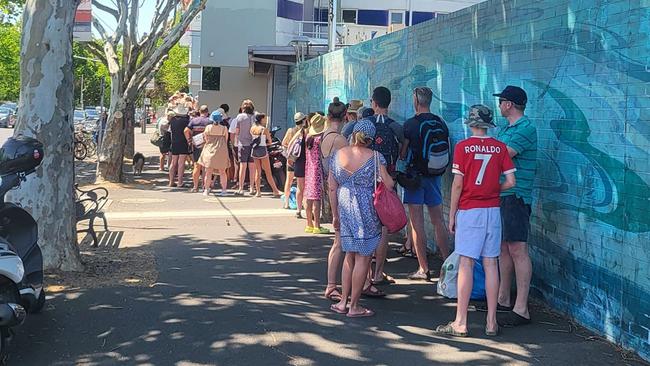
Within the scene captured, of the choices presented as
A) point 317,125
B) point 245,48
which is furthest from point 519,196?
point 245,48

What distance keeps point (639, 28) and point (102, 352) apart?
14.3ft

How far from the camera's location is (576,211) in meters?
5.48

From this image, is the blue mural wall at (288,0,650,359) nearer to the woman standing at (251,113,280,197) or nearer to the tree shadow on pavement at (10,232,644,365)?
the tree shadow on pavement at (10,232,644,365)

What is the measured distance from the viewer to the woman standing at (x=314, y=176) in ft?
30.9

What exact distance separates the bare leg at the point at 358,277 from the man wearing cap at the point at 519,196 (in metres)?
1.15

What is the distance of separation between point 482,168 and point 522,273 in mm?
1034

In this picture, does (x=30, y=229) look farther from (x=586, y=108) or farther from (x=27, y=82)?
(x=586, y=108)

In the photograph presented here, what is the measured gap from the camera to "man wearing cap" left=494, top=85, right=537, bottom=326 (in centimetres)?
551

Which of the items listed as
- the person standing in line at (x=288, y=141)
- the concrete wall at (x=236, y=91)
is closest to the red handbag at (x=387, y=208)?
the person standing in line at (x=288, y=141)

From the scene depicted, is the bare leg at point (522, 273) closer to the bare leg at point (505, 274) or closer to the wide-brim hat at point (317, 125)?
the bare leg at point (505, 274)

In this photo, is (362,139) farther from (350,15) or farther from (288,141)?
(350,15)

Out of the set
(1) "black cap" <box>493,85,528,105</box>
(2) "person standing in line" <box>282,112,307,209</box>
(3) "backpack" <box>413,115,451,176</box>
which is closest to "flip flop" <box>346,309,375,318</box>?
(3) "backpack" <box>413,115,451,176</box>

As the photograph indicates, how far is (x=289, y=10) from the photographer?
29094 mm

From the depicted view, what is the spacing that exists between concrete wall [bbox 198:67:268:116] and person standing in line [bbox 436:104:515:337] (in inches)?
780
